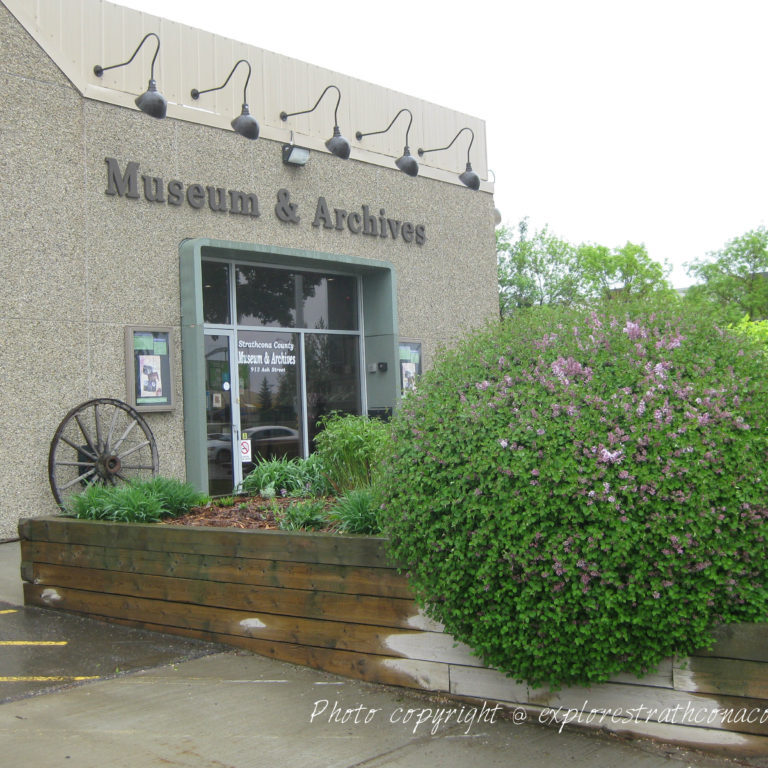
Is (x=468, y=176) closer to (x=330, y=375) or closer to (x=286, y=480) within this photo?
(x=330, y=375)

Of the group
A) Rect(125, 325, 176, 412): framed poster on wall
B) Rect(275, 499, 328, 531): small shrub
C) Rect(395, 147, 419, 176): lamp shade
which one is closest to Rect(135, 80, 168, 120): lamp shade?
Rect(125, 325, 176, 412): framed poster on wall

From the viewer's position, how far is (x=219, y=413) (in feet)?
38.3

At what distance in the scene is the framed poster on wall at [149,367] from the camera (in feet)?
34.4

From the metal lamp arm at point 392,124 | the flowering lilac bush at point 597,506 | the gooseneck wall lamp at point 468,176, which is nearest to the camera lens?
the flowering lilac bush at point 597,506

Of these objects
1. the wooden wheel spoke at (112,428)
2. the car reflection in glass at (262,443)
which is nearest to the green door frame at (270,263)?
the car reflection in glass at (262,443)

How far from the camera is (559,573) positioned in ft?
12.6

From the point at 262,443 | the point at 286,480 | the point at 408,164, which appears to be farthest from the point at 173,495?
the point at 408,164

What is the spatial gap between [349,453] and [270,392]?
5668 millimetres

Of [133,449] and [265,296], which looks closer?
[133,449]

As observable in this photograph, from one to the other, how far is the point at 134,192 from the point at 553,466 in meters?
8.19

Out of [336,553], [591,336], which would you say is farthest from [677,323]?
[336,553]

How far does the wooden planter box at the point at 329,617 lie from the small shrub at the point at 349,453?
158 cm

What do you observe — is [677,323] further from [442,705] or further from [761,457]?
[442,705]

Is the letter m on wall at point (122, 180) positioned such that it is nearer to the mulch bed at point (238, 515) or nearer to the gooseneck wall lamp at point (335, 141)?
the gooseneck wall lamp at point (335, 141)
